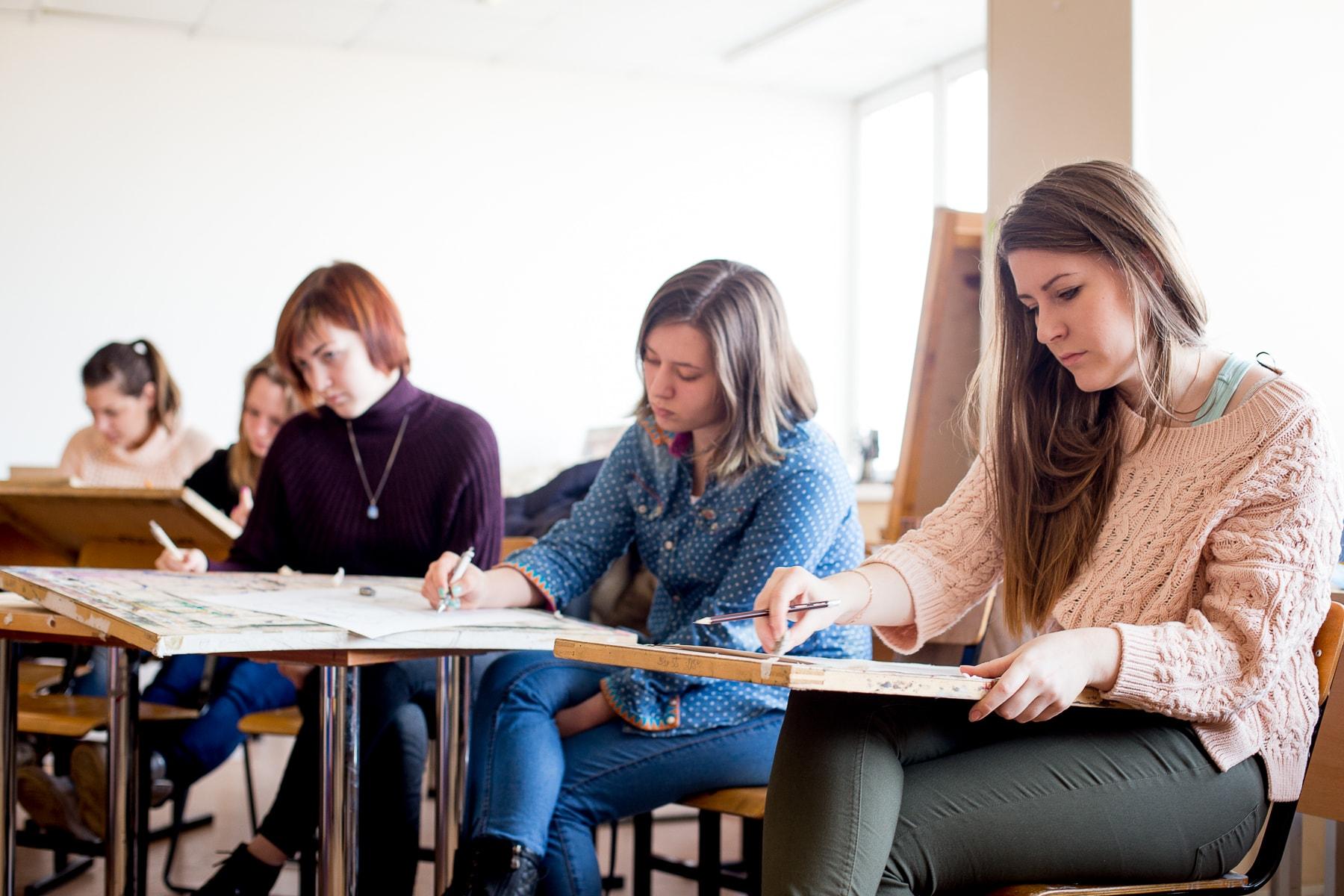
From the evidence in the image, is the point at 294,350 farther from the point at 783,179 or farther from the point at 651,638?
the point at 783,179

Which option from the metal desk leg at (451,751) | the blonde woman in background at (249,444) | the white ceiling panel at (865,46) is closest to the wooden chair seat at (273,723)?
the metal desk leg at (451,751)

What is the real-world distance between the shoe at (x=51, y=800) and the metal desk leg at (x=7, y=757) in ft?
1.35

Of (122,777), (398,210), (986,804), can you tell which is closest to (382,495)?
(122,777)

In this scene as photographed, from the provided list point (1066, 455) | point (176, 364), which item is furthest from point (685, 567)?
point (176, 364)

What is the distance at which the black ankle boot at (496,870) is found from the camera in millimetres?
1391

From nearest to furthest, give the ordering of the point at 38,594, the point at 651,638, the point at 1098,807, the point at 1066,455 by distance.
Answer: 1. the point at 1098,807
2. the point at 1066,455
3. the point at 38,594
4. the point at 651,638

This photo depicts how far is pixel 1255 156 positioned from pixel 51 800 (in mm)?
2311

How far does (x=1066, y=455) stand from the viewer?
55.2 inches

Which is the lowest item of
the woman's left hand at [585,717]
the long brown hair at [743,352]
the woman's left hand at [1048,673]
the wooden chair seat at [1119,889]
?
the wooden chair seat at [1119,889]

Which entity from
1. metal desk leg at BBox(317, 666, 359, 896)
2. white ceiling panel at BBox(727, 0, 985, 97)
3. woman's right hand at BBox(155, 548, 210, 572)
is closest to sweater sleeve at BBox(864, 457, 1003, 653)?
metal desk leg at BBox(317, 666, 359, 896)

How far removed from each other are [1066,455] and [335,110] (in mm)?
5421

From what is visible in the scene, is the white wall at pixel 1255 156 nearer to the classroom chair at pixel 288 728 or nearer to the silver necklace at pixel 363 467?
the classroom chair at pixel 288 728

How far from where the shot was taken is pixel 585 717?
5.37ft

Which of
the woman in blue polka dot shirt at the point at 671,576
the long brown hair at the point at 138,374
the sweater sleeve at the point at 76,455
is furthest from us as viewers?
the sweater sleeve at the point at 76,455
